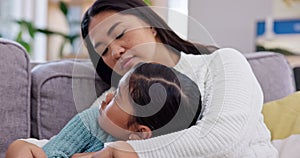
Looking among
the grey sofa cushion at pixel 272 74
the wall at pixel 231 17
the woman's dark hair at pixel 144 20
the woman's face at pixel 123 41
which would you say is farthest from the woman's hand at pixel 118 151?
the wall at pixel 231 17

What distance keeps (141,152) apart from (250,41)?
176cm

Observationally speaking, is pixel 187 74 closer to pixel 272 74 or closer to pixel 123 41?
pixel 123 41

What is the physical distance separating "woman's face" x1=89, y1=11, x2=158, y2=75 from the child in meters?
0.17

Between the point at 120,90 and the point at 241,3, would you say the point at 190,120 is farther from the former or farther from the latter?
the point at 241,3

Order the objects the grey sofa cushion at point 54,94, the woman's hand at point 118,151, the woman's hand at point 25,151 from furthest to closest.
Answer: the grey sofa cushion at point 54,94
the woman's hand at point 25,151
the woman's hand at point 118,151

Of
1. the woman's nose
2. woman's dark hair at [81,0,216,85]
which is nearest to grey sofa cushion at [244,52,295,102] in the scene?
woman's dark hair at [81,0,216,85]

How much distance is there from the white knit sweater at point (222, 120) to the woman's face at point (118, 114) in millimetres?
55

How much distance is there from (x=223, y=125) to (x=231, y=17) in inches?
64.4

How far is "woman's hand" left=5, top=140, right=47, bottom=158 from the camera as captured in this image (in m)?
0.99

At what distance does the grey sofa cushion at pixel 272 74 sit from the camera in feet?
5.37

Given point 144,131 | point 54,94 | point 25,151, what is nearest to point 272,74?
point 54,94

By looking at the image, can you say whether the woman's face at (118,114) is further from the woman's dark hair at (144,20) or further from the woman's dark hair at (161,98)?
the woman's dark hair at (144,20)

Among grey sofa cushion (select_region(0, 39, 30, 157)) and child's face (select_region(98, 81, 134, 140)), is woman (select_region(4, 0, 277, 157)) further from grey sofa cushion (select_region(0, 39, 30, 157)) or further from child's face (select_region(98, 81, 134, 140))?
grey sofa cushion (select_region(0, 39, 30, 157))

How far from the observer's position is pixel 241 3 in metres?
2.50
